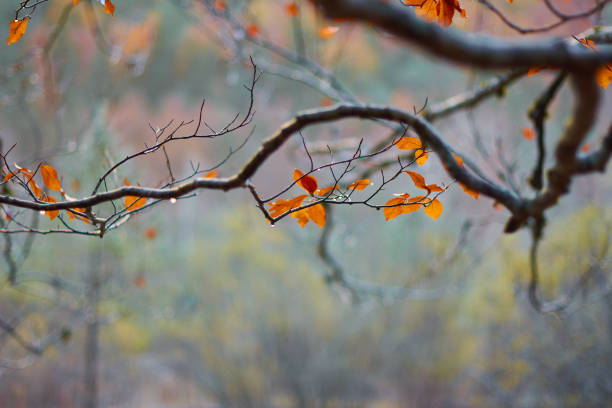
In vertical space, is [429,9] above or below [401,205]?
above

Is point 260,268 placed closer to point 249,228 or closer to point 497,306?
point 249,228

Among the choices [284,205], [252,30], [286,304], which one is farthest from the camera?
[286,304]

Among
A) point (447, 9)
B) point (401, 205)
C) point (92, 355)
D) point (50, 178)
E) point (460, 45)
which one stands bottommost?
point (460, 45)

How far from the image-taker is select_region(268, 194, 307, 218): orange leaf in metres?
0.61

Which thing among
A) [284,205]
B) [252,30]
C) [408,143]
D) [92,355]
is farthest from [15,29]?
[92,355]

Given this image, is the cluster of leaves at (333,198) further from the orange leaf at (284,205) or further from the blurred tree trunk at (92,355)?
the blurred tree trunk at (92,355)

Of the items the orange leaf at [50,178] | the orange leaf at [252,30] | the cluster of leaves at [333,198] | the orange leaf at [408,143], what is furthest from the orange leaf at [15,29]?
the orange leaf at [252,30]

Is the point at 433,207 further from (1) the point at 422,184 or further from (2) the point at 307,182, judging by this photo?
(2) the point at 307,182

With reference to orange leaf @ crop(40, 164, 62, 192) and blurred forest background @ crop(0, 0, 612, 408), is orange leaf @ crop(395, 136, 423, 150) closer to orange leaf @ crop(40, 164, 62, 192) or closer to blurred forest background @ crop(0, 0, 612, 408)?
orange leaf @ crop(40, 164, 62, 192)

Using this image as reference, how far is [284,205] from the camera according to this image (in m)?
0.62

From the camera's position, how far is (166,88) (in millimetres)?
7602

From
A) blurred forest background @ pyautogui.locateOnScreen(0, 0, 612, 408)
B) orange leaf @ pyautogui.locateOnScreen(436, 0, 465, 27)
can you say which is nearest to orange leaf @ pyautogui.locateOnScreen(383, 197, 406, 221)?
orange leaf @ pyautogui.locateOnScreen(436, 0, 465, 27)

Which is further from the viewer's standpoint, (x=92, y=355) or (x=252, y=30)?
(x=92, y=355)

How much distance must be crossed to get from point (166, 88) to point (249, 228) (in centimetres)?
380
